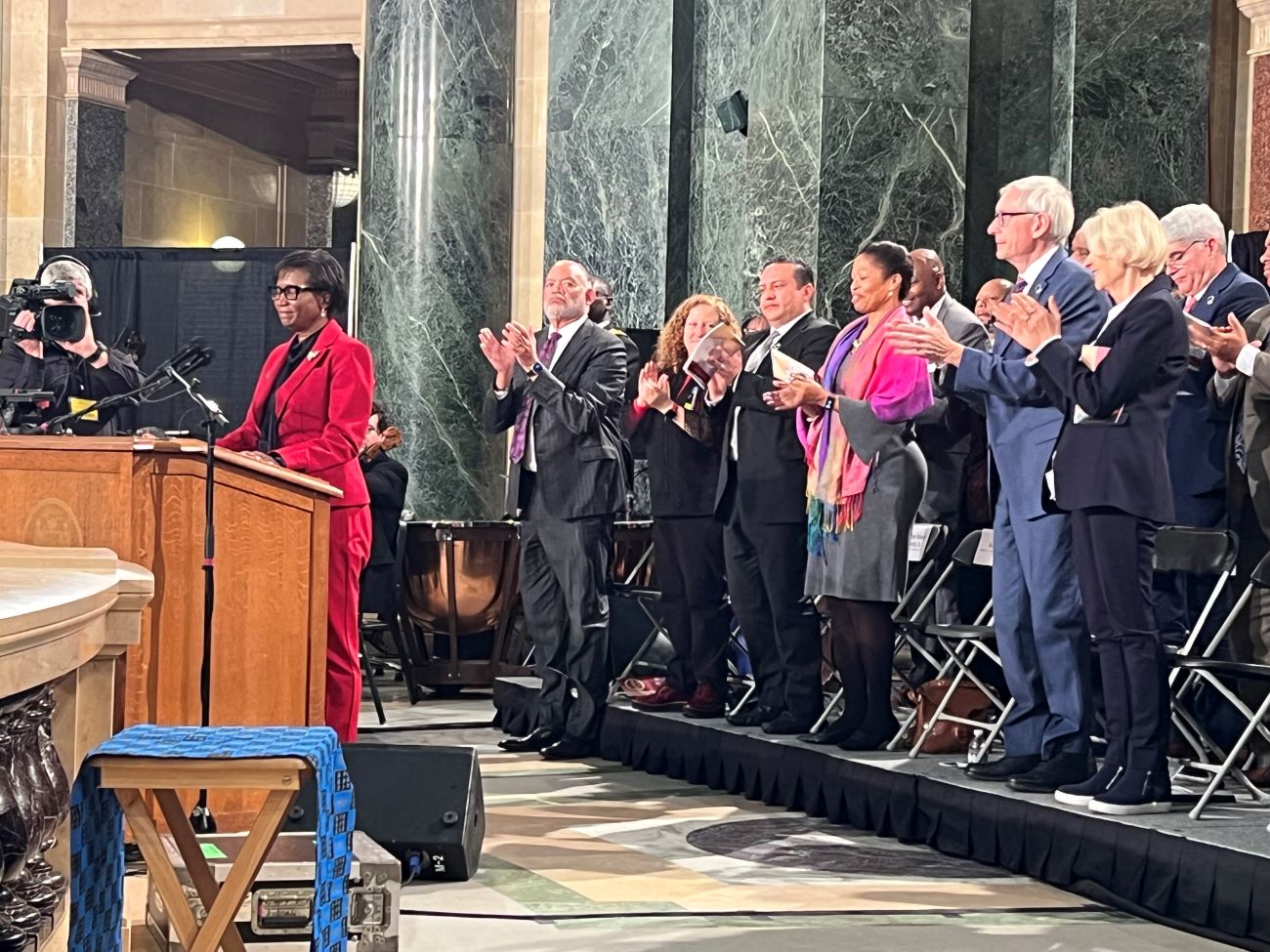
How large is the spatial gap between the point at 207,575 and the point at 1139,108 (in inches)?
245

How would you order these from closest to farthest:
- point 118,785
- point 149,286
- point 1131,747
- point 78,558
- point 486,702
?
point 118,785
point 78,558
point 1131,747
point 486,702
point 149,286

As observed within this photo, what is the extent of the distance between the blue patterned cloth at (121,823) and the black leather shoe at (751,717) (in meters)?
3.64

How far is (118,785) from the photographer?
9.62 ft

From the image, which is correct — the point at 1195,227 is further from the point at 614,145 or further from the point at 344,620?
the point at 614,145

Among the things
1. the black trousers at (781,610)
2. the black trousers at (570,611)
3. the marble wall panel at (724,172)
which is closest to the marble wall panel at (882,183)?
the marble wall panel at (724,172)

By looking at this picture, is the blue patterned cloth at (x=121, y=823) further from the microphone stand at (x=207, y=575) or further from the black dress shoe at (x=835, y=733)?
the black dress shoe at (x=835, y=733)

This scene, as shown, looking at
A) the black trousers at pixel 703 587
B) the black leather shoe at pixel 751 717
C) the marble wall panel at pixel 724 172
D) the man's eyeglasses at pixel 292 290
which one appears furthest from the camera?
the marble wall panel at pixel 724 172

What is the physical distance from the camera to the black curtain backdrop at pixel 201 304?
1418cm

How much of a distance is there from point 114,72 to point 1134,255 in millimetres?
11332

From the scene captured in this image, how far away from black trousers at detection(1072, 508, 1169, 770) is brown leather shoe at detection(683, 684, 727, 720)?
238 centimetres

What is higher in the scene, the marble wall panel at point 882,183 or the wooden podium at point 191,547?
the marble wall panel at point 882,183

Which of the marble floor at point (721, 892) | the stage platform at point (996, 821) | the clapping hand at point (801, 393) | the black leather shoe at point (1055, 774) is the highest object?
the clapping hand at point (801, 393)

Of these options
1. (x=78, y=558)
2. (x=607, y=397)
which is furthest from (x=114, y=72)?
(x=78, y=558)

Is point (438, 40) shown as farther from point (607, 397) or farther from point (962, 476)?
point (962, 476)
